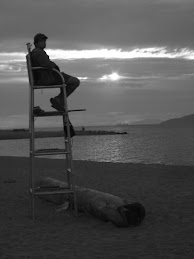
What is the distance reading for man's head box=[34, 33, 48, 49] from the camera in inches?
352

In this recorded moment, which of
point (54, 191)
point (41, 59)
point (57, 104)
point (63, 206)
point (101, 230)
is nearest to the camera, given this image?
point (101, 230)

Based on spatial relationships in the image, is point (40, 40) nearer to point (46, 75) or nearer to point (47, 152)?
point (46, 75)

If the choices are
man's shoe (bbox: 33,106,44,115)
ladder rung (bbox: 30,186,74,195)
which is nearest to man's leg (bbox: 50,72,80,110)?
man's shoe (bbox: 33,106,44,115)

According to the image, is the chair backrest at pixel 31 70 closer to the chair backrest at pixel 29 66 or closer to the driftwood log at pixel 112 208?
the chair backrest at pixel 29 66

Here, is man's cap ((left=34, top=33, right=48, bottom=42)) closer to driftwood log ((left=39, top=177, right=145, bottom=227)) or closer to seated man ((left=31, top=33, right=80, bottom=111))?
seated man ((left=31, top=33, right=80, bottom=111))

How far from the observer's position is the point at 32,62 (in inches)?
358

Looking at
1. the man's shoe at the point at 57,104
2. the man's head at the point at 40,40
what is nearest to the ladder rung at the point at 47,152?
the man's shoe at the point at 57,104

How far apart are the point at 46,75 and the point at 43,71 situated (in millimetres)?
103

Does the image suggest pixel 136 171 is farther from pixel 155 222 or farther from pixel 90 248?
pixel 90 248

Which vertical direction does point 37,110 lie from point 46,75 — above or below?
below

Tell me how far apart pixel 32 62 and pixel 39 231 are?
3381mm

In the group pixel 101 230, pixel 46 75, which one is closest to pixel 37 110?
pixel 46 75

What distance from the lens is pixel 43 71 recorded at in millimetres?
9055

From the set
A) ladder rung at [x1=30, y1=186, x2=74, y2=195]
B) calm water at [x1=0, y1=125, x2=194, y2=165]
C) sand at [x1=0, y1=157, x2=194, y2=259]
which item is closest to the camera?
sand at [x1=0, y1=157, x2=194, y2=259]
